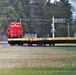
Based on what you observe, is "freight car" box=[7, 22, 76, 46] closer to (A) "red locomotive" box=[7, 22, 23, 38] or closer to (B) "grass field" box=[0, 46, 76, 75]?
(A) "red locomotive" box=[7, 22, 23, 38]

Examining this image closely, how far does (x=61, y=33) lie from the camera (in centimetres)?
2256

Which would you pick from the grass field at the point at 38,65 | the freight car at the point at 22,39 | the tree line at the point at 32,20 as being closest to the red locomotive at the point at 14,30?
the freight car at the point at 22,39

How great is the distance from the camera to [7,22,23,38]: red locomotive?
21.4m

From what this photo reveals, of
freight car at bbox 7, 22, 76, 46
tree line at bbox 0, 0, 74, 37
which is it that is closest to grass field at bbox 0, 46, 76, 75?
freight car at bbox 7, 22, 76, 46

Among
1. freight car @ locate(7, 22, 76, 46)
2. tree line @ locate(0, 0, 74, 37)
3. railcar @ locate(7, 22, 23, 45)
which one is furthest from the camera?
railcar @ locate(7, 22, 23, 45)

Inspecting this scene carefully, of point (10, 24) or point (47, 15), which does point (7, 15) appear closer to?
point (10, 24)

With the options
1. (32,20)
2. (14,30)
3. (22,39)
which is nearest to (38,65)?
(22,39)

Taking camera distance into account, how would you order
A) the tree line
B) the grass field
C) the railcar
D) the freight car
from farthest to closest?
the railcar, the tree line, the freight car, the grass field

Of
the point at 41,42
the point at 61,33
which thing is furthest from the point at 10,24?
the point at 41,42

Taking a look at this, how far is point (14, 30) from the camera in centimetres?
2192

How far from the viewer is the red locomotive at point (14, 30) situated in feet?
70.1

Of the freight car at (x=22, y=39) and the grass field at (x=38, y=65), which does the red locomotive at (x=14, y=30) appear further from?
the grass field at (x=38, y=65)

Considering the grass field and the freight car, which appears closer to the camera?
the grass field

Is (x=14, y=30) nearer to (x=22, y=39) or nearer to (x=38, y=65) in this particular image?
(x=22, y=39)
